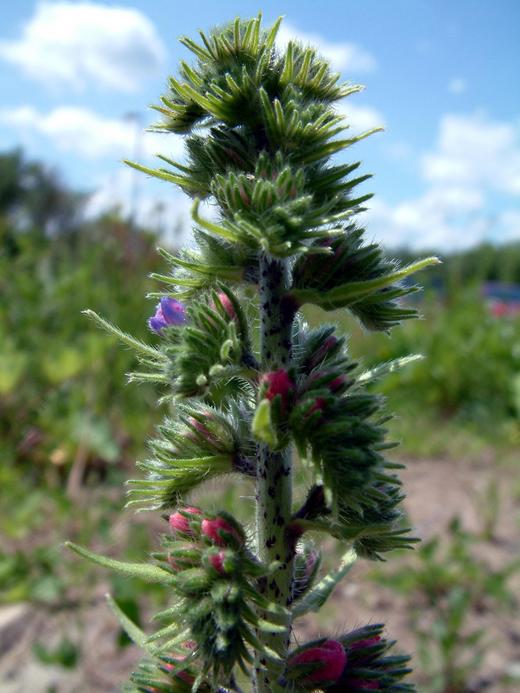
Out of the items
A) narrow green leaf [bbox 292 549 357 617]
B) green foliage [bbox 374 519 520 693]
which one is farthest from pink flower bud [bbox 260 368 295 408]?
green foliage [bbox 374 519 520 693]

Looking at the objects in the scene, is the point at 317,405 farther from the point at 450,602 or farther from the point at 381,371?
the point at 450,602

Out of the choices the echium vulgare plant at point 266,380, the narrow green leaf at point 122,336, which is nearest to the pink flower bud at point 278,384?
the echium vulgare plant at point 266,380

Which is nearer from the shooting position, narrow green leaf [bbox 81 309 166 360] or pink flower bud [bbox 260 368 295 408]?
pink flower bud [bbox 260 368 295 408]

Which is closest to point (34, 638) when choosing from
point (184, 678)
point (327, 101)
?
point (184, 678)

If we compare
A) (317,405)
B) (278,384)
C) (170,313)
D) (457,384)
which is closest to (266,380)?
(278,384)

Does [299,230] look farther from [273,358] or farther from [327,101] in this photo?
[327,101]

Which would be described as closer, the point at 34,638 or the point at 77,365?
the point at 34,638

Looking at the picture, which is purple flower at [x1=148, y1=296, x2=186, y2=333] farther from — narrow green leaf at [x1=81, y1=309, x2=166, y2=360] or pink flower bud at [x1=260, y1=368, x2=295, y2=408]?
pink flower bud at [x1=260, y1=368, x2=295, y2=408]
